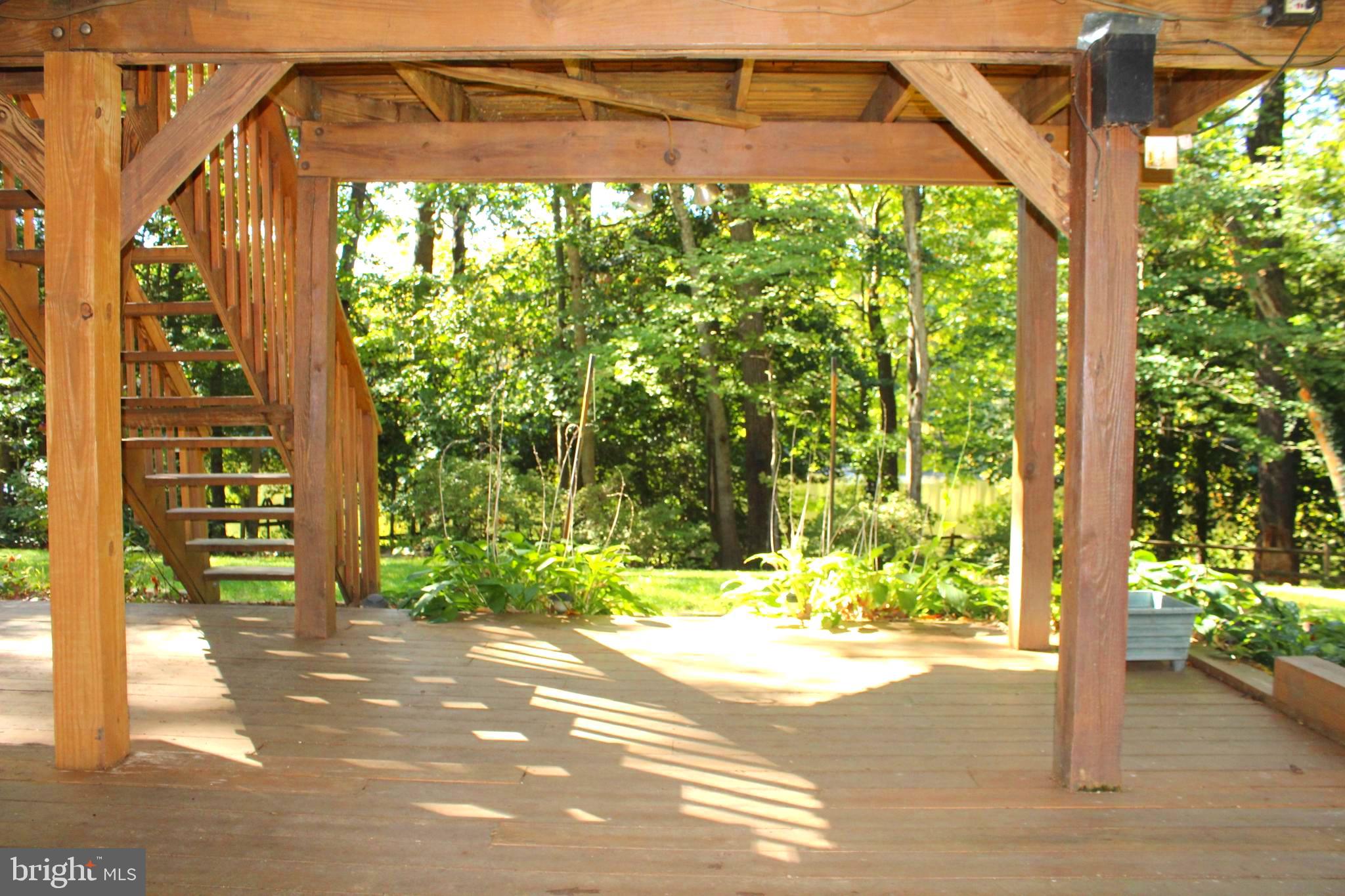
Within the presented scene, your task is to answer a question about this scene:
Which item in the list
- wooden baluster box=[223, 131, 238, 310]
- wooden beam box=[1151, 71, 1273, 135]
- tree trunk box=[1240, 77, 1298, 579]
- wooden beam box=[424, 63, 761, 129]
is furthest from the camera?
tree trunk box=[1240, 77, 1298, 579]

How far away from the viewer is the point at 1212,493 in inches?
591

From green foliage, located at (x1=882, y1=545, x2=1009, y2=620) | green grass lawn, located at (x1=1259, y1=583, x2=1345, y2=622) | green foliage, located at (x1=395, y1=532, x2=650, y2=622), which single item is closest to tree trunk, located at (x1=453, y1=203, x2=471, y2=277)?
green foliage, located at (x1=395, y1=532, x2=650, y2=622)

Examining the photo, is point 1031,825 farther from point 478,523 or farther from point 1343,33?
point 478,523

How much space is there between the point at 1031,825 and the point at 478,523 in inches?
271

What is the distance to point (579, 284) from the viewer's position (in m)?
12.8

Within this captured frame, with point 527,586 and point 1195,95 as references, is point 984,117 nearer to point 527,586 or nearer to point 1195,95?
point 1195,95

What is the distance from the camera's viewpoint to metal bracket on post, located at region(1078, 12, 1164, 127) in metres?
2.74

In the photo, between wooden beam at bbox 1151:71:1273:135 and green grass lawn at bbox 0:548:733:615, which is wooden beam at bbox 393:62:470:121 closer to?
green grass lawn at bbox 0:548:733:615

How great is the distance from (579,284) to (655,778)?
33.6ft

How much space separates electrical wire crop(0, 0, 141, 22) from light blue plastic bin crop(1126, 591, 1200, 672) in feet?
13.9

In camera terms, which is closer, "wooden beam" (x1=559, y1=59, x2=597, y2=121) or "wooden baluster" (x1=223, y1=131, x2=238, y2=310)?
"wooden beam" (x1=559, y1=59, x2=597, y2=121)

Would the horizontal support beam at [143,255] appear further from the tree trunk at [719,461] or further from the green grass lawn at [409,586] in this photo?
the tree trunk at [719,461]

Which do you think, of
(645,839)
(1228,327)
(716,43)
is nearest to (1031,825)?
(645,839)

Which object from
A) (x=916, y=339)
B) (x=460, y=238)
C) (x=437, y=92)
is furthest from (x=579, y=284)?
(x=437, y=92)
